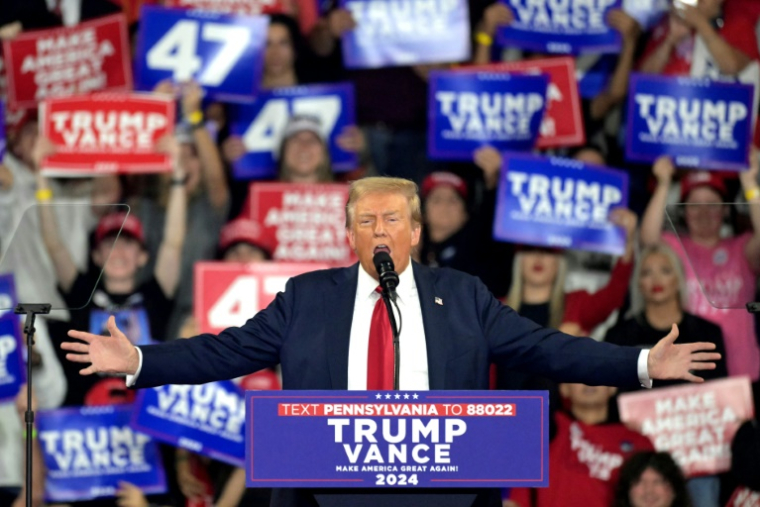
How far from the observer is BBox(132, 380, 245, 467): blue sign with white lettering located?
518cm

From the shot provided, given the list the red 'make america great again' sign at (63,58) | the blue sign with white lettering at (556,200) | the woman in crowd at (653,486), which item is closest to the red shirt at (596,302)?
the blue sign with white lettering at (556,200)

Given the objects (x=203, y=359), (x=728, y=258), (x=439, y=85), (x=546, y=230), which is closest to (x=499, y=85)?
(x=439, y=85)

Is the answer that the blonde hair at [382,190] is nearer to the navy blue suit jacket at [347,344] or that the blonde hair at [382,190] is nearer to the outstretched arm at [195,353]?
the navy blue suit jacket at [347,344]

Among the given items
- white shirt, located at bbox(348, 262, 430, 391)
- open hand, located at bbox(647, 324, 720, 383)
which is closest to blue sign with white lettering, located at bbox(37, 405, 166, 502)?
white shirt, located at bbox(348, 262, 430, 391)

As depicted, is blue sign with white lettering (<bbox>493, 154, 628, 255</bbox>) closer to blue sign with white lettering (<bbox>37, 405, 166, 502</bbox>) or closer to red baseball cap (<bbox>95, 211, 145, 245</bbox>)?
red baseball cap (<bbox>95, 211, 145, 245</bbox>)

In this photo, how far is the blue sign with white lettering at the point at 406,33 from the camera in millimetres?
6262

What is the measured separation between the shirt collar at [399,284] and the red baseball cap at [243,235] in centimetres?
270

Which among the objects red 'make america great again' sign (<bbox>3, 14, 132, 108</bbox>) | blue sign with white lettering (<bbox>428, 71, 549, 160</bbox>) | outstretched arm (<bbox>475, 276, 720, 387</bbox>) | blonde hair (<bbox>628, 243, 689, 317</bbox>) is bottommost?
blonde hair (<bbox>628, 243, 689, 317</bbox>)

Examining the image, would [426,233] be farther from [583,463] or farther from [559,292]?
[583,463]

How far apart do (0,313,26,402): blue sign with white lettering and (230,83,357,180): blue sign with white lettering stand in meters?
Answer: 1.53

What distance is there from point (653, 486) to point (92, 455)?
2150mm

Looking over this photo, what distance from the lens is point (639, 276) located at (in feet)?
18.0

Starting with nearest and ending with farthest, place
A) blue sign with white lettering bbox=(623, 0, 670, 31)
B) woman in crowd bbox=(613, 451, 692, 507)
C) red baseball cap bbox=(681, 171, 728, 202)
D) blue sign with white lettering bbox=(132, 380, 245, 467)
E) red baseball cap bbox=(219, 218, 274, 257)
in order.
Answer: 1. woman in crowd bbox=(613, 451, 692, 507)
2. blue sign with white lettering bbox=(132, 380, 245, 467)
3. red baseball cap bbox=(219, 218, 274, 257)
4. red baseball cap bbox=(681, 171, 728, 202)
5. blue sign with white lettering bbox=(623, 0, 670, 31)

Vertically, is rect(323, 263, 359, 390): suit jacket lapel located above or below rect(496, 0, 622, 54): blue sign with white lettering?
below
